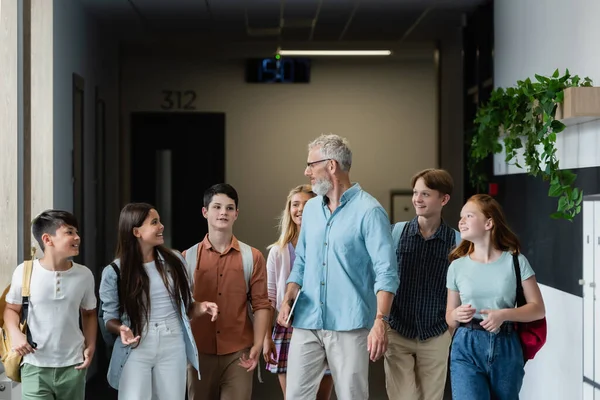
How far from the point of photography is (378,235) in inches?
137

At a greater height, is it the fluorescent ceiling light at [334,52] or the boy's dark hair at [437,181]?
the fluorescent ceiling light at [334,52]

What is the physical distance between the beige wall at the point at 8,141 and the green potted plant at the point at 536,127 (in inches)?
104

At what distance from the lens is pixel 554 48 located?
495 cm

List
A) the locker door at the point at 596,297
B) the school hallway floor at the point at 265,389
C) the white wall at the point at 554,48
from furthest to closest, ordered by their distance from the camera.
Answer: the school hallway floor at the point at 265,389 < the white wall at the point at 554,48 < the locker door at the point at 596,297

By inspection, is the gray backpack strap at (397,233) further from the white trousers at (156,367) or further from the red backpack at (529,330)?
the white trousers at (156,367)

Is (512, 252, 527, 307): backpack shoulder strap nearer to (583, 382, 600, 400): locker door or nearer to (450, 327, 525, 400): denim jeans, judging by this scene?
(450, 327, 525, 400): denim jeans

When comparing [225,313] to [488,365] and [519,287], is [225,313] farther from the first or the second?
[519,287]

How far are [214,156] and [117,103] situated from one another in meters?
1.39

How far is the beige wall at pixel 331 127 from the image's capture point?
409 inches

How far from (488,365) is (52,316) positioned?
1.70 metres

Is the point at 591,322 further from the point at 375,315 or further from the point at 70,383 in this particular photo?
the point at 70,383

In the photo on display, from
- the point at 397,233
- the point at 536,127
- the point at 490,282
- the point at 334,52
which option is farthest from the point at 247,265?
the point at 334,52

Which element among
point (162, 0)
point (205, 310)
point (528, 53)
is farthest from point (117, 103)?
point (205, 310)

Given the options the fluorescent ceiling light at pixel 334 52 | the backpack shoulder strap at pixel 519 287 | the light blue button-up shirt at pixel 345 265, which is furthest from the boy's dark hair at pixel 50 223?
the fluorescent ceiling light at pixel 334 52
